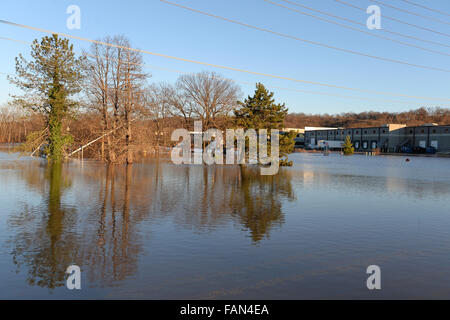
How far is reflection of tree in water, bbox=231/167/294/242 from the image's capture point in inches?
480

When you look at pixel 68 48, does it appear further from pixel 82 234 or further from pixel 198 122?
pixel 82 234

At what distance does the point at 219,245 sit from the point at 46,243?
4.46 m

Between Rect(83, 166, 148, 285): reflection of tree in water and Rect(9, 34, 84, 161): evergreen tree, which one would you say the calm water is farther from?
Rect(9, 34, 84, 161): evergreen tree

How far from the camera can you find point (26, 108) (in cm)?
3900

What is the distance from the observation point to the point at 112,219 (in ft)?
41.6

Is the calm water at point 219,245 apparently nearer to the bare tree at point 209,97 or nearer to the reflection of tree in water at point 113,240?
the reflection of tree in water at point 113,240

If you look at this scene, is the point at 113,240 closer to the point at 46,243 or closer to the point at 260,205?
the point at 46,243

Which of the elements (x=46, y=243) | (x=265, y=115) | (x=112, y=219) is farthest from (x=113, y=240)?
(x=265, y=115)

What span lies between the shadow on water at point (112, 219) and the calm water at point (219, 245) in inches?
1.6

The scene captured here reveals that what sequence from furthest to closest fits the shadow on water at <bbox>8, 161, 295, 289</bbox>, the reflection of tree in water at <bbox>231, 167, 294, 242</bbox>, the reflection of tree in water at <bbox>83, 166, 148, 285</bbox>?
the reflection of tree in water at <bbox>231, 167, 294, 242</bbox> → the shadow on water at <bbox>8, 161, 295, 289</bbox> → the reflection of tree in water at <bbox>83, 166, 148, 285</bbox>

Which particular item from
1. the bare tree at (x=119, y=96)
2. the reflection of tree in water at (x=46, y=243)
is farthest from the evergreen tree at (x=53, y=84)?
the reflection of tree in water at (x=46, y=243)

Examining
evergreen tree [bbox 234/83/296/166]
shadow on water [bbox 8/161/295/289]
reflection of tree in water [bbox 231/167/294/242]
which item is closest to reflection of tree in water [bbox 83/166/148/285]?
shadow on water [bbox 8/161/295/289]

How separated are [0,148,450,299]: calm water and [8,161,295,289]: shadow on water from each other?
0.04 metres
